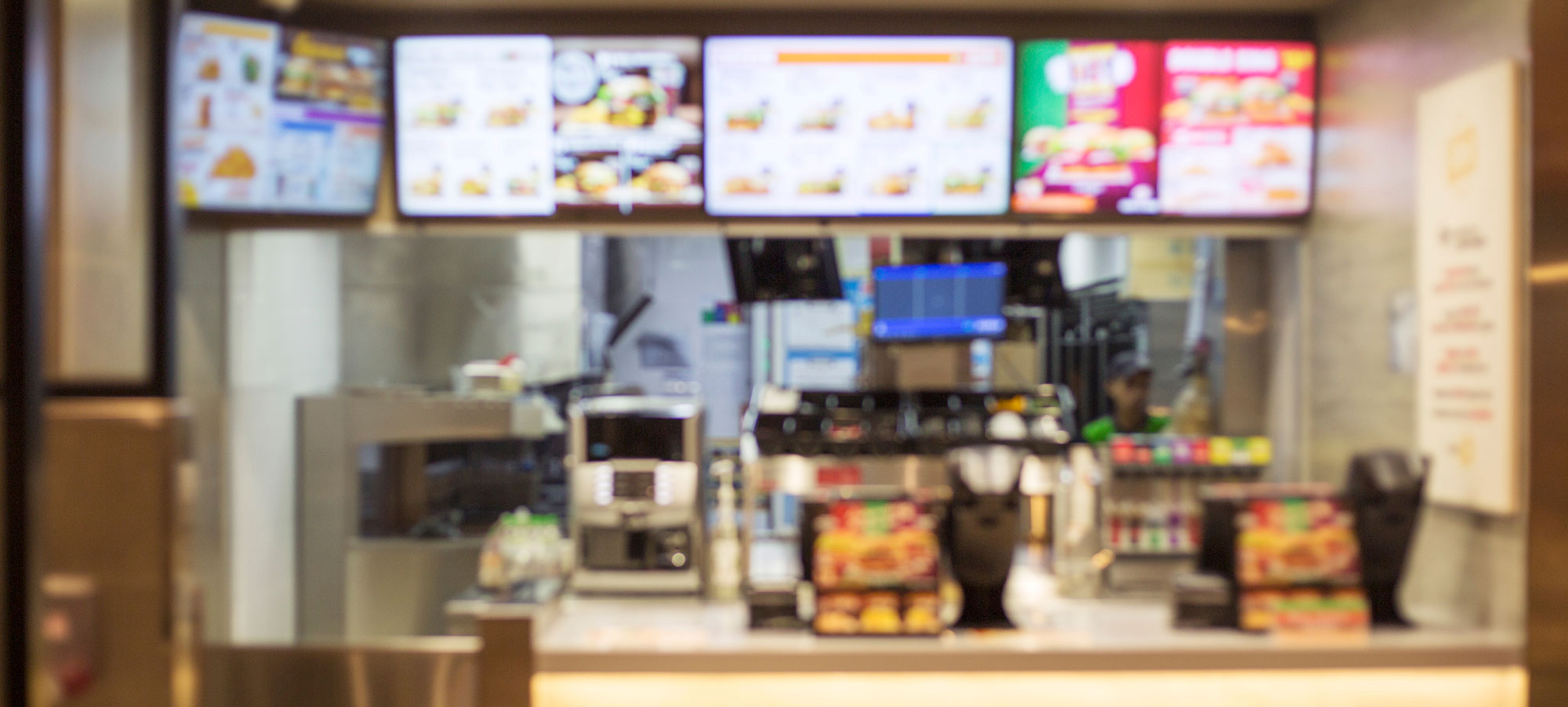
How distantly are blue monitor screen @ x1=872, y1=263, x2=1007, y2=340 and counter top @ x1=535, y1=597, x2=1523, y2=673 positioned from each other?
56.3 inches

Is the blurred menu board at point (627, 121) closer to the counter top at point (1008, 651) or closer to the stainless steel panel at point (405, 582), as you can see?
the counter top at point (1008, 651)

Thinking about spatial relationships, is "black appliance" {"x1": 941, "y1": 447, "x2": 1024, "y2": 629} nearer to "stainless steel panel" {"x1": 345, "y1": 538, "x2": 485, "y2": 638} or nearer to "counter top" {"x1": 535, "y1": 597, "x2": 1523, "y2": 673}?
"counter top" {"x1": 535, "y1": 597, "x2": 1523, "y2": 673}

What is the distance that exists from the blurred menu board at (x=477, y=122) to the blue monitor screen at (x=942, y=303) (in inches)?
52.8

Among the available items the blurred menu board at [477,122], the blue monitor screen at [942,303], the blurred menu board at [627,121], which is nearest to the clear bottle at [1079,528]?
the blue monitor screen at [942,303]

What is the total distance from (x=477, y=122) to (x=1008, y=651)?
247 centimetres

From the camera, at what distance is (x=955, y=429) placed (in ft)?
12.2

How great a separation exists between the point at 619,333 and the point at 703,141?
69.6 inches

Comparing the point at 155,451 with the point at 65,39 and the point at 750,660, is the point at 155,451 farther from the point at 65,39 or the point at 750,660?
the point at 750,660

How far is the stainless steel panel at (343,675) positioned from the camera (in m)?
2.96

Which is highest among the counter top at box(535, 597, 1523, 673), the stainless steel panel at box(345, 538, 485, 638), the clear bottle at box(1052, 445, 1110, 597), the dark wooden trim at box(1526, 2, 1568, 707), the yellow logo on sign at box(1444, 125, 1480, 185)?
the yellow logo on sign at box(1444, 125, 1480, 185)

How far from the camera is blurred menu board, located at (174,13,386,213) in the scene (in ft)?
11.3

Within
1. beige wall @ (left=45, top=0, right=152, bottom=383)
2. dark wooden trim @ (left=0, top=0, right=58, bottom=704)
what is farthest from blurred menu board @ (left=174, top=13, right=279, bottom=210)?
dark wooden trim @ (left=0, top=0, right=58, bottom=704)

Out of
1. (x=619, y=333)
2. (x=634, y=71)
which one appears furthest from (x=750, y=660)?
(x=619, y=333)

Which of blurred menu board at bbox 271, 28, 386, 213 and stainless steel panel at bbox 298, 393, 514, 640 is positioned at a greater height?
blurred menu board at bbox 271, 28, 386, 213
